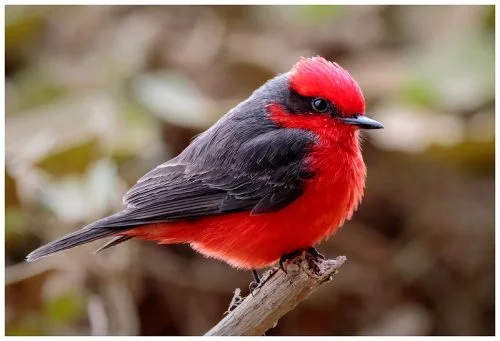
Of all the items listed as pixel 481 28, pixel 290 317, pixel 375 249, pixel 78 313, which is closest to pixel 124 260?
pixel 78 313

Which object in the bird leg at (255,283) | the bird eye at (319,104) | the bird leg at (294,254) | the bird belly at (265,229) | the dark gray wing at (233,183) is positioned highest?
the bird eye at (319,104)

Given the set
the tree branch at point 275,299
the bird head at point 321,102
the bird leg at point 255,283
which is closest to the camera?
the tree branch at point 275,299

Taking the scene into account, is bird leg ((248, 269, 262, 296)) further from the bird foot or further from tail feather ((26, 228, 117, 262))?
tail feather ((26, 228, 117, 262))

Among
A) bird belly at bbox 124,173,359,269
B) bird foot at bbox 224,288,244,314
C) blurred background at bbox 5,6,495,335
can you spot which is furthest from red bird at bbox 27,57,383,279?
blurred background at bbox 5,6,495,335

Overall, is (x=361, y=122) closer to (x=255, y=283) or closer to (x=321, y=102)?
(x=321, y=102)

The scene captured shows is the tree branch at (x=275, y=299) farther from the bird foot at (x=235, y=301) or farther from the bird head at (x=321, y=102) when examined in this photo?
the bird head at (x=321, y=102)

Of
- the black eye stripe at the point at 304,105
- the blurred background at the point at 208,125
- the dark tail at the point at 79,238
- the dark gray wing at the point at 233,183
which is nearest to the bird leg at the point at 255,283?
the dark gray wing at the point at 233,183

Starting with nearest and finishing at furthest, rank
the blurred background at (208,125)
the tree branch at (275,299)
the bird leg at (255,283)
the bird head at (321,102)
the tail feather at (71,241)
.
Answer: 1. the tree branch at (275,299)
2. the tail feather at (71,241)
3. the bird leg at (255,283)
4. the bird head at (321,102)
5. the blurred background at (208,125)
